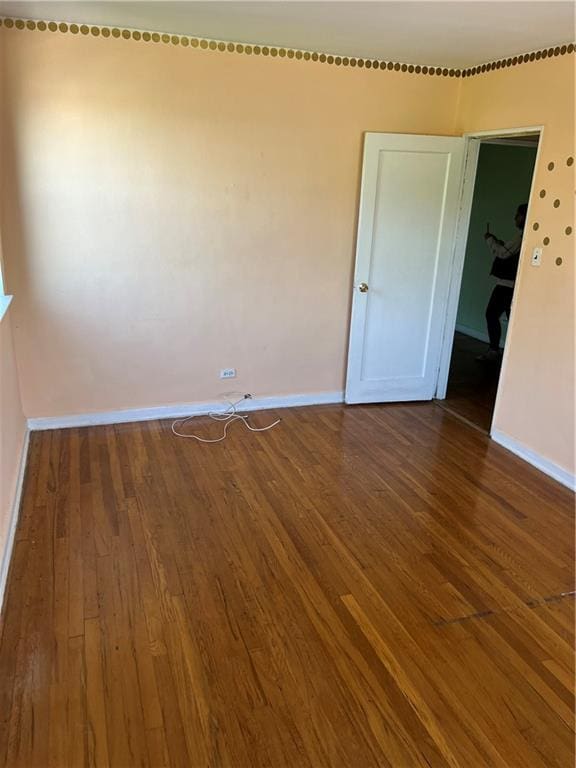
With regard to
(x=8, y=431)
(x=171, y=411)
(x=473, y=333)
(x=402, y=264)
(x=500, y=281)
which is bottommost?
(x=171, y=411)

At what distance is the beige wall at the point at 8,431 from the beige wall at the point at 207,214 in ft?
1.09

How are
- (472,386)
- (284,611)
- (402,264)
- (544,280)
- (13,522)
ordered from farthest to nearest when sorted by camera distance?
(472,386), (402,264), (544,280), (13,522), (284,611)

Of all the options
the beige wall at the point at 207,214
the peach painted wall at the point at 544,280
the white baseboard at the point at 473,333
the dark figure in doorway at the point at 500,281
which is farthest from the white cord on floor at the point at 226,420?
the white baseboard at the point at 473,333

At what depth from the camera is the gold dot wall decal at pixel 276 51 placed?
10.5 ft


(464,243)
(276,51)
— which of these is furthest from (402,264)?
(276,51)

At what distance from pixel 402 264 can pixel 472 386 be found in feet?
4.85

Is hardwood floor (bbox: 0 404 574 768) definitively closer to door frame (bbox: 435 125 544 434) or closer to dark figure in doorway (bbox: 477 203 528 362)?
door frame (bbox: 435 125 544 434)

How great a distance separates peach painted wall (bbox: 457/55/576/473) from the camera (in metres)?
3.30

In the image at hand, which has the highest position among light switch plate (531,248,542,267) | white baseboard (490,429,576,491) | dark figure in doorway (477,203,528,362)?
light switch plate (531,248,542,267)

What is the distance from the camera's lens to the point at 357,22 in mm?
2988

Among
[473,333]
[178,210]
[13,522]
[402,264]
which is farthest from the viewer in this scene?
[473,333]

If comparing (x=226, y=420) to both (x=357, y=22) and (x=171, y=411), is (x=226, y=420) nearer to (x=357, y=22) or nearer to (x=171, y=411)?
(x=171, y=411)

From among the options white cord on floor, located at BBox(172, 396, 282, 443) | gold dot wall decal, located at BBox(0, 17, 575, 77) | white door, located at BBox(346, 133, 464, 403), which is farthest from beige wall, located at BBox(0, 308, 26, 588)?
white door, located at BBox(346, 133, 464, 403)

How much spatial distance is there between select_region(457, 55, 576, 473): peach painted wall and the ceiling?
0.75 ft
